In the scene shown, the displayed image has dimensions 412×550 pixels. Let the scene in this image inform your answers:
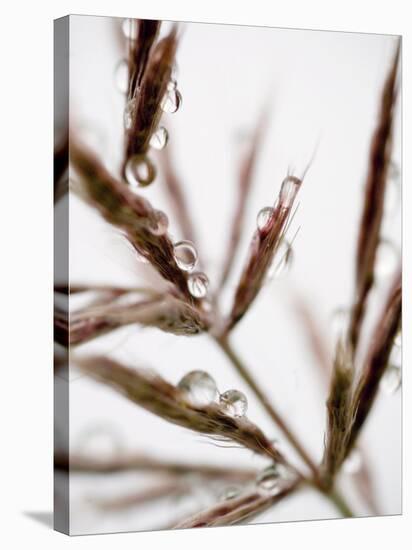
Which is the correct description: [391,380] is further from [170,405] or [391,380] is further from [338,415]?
[170,405]

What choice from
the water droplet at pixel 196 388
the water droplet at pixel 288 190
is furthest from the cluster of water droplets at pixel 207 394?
the water droplet at pixel 288 190

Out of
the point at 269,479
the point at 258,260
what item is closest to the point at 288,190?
the point at 258,260

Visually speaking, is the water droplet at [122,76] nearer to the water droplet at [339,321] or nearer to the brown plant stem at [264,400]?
the brown plant stem at [264,400]

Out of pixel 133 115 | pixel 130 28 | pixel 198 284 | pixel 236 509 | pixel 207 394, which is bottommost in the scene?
pixel 236 509

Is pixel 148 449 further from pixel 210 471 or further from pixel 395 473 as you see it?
pixel 395 473

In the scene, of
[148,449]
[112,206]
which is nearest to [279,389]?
[148,449]

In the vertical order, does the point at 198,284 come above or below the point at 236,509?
above
